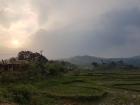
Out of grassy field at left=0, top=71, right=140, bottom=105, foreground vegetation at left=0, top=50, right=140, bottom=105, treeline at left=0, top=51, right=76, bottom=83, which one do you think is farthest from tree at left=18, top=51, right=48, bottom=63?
grassy field at left=0, top=71, right=140, bottom=105

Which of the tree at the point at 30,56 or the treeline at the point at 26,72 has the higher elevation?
the tree at the point at 30,56

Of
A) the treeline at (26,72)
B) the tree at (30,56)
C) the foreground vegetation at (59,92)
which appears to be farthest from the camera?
the tree at (30,56)

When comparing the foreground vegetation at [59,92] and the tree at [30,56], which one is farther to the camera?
the tree at [30,56]

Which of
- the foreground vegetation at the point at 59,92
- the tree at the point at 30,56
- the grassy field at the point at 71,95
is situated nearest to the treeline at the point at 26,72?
the foreground vegetation at the point at 59,92

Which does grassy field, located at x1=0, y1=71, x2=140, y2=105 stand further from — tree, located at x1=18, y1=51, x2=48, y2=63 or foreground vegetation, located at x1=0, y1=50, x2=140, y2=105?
tree, located at x1=18, y1=51, x2=48, y2=63

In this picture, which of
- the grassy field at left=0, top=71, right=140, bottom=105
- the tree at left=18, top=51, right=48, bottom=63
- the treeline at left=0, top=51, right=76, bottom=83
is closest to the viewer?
the grassy field at left=0, top=71, right=140, bottom=105

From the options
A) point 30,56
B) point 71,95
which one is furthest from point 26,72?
point 30,56

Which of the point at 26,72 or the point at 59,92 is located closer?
the point at 59,92

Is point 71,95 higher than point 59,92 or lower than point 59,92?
lower

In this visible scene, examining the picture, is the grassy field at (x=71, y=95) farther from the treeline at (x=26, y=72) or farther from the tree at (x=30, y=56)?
the tree at (x=30, y=56)

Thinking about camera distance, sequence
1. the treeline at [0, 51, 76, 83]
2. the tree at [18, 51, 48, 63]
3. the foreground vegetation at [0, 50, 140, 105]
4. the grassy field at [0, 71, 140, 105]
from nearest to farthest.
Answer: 1. the grassy field at [0, 71, 140, 105]
2. the foreground vegetation at [0, 50, 140, 105]
3. the treeline at [0, 51, 76, 83]
4. the tree at [18, 51, 48, 63]

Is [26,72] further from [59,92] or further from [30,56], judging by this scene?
[30,56]

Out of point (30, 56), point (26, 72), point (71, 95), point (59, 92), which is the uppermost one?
point (30, 56)

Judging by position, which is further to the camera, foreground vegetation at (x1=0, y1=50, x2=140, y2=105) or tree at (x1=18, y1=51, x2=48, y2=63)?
tree at (x1=18, y1=51, x2=48, y2=63)
